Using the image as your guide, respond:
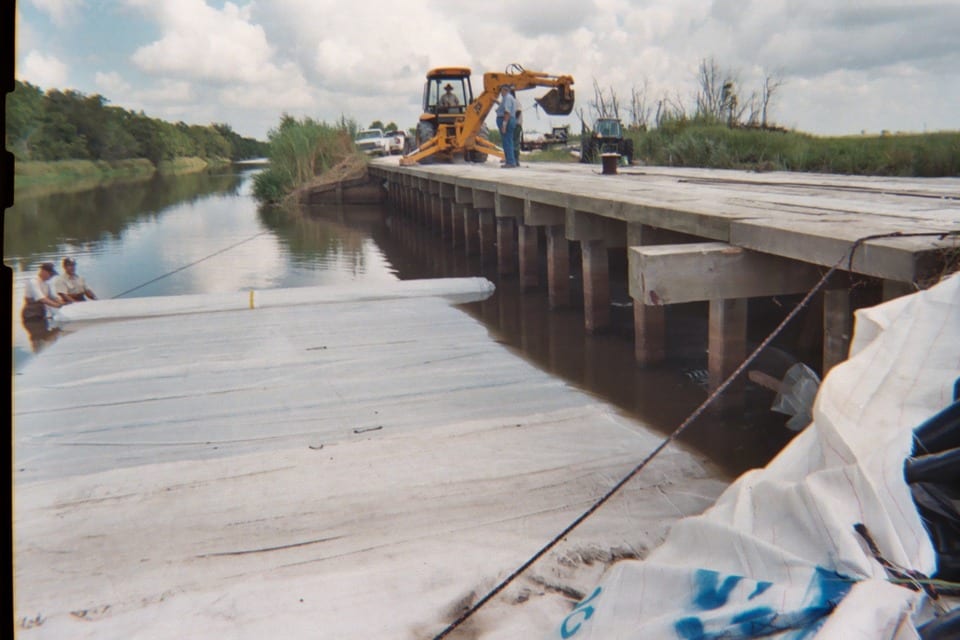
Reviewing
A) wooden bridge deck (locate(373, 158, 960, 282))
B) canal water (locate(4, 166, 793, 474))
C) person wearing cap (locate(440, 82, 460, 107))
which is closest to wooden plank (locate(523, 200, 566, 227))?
wooden bridge deck (locate(373, 158, 960, 282))

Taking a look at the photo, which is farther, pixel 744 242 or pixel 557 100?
pixel 557 100

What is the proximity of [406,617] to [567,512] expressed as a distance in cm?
102

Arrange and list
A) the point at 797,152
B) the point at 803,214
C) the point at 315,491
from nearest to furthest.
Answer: the point at 315,491
the point at 803,214
the point at 797,152

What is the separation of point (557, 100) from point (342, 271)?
5.06m

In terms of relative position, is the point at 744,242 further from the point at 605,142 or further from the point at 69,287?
the point at 605,142

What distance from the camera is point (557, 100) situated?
14367mm

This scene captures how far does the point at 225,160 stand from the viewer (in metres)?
124

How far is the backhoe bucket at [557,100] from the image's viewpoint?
14352mm

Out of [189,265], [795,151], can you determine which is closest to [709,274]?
[795,151]

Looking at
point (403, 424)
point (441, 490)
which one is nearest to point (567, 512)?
point (441, 490)

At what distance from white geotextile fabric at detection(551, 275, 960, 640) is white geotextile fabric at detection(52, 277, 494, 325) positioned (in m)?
6.18

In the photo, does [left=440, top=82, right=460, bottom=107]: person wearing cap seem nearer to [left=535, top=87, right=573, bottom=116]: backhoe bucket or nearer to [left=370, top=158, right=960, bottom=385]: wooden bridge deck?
[left=535, top=87, right=573, bottom=116]: backhoe bucket

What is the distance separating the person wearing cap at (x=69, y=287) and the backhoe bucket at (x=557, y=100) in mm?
8565

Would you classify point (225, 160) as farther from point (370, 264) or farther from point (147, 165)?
point (370, 264)
